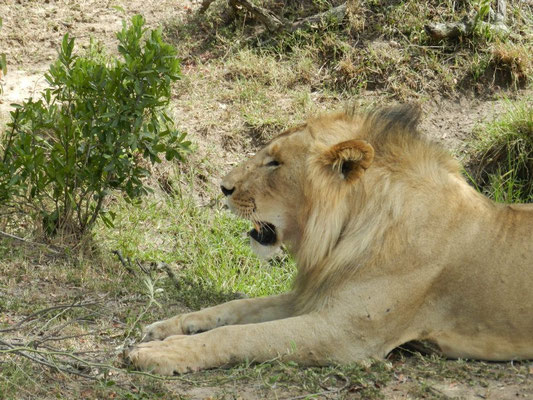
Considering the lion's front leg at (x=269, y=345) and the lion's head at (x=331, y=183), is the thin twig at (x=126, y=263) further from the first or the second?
the lion's front leg at (x=269, y=345)

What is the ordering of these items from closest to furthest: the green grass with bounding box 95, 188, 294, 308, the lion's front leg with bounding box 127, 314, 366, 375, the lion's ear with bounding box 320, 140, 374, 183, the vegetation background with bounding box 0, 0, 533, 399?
the vegetation background with bounding box 0, 0, 533, 399 < the lion's front leg with bounding box 127, 314, 366, 375 < the lion's ear with bounding box 320, 140, 374, 183 < the green grass with bounding box 95, 188, 294, 308

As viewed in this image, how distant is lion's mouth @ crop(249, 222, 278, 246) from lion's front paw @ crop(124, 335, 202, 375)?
723 mm

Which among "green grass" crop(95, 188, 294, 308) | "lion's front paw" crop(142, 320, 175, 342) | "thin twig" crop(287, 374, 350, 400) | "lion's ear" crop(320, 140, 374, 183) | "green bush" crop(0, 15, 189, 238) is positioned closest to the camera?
"thin twig" crop(287, 374, 350, 400)

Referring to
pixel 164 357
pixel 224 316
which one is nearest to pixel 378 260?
pixel 224 316

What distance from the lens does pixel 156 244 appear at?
21.1 feet

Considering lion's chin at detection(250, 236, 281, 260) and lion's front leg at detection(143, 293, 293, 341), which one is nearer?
lion's front leg at detection(143, 293, 293, 341)

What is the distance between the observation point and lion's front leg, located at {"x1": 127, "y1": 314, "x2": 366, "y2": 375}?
3699 mm

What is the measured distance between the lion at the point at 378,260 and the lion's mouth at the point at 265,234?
0.05 meters

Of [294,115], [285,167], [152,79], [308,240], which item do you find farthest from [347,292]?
[294,115]

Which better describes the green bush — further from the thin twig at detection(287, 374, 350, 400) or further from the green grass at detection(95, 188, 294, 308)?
the thin twig at detection(287, 374, 350, 400)

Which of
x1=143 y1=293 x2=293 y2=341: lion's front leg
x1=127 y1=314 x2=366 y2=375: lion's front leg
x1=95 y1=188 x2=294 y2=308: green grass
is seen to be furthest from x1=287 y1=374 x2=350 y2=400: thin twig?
x1=95 y1=188 x2=294 y2=308: green grass

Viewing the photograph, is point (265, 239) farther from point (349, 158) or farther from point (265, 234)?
point (349, 158)

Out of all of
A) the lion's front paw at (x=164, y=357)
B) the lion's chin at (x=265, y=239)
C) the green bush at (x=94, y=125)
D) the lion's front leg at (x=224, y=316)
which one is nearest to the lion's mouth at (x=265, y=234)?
the lion's chin at (x=265, y=239)

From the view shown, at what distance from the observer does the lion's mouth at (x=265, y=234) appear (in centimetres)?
A: 419
